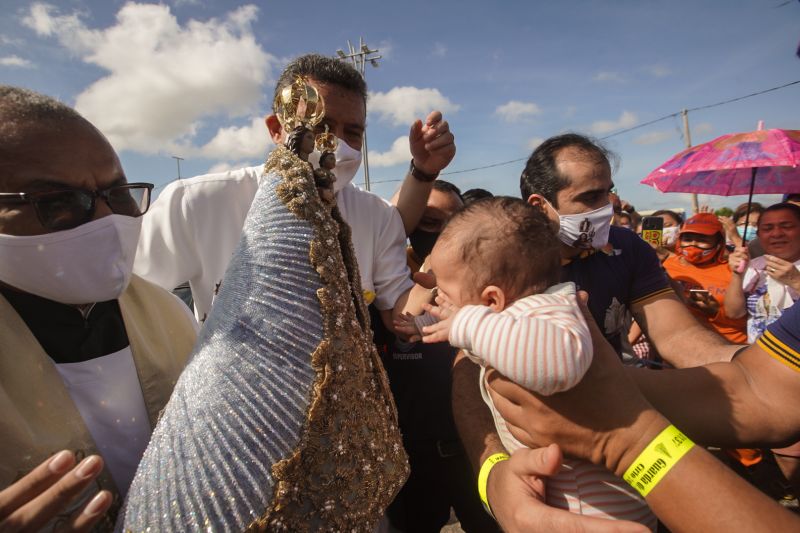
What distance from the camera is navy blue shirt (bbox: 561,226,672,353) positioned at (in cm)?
258

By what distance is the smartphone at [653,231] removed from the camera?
5.88 meters

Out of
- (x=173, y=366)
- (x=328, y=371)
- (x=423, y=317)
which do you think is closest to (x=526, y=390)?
(x=423, y=317)

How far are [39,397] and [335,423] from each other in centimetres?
78

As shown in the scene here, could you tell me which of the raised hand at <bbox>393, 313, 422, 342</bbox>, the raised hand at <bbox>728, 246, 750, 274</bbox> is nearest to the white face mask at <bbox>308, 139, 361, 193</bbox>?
the raised hand at <bbox>393, 313, 422, 342</bbox>

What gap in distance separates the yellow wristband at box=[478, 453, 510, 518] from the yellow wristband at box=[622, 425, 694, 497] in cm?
43

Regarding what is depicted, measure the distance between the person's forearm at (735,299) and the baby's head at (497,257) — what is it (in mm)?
3617

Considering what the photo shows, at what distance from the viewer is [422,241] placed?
10.5 ft

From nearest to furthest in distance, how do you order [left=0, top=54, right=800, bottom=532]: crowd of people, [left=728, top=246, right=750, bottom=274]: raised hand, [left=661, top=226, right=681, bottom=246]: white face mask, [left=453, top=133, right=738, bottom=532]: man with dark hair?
[left=0, top=54, right=800, bottom=532]: crowd of people, [left=453, top=133, right=738, bottom=532]: man with dark hair, [left=728, top=246, right=750, bottom=274]: raised hand, [left=661, top=226, right=681, bottom=246]: white face mask

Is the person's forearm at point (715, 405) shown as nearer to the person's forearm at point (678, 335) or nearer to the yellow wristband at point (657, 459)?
the yellow wristband at point (657, 459)

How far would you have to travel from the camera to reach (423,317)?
5.91 feet

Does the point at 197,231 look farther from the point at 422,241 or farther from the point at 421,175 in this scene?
the point at 422,241

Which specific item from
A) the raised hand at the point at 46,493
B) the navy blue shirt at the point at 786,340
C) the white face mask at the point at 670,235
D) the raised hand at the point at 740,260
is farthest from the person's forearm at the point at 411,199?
the white face mask at the point at 670,235

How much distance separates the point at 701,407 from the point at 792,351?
1.11 feet

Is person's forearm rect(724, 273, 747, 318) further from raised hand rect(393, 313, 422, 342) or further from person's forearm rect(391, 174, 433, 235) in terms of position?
raised hand rect(393, 313, 422, 342)
